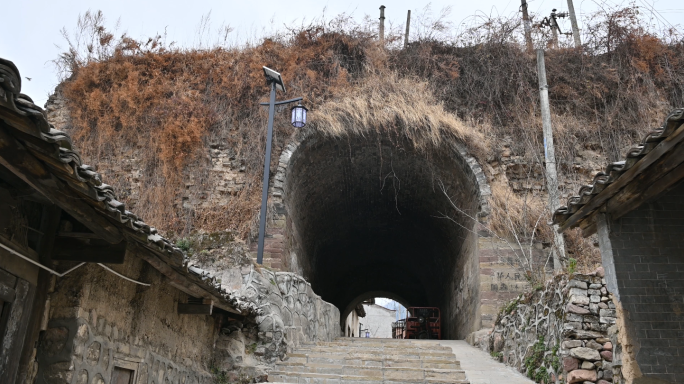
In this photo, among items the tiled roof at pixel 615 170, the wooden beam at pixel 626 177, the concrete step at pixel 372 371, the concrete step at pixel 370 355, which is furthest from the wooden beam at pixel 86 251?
the concrete step at pixel 370 355

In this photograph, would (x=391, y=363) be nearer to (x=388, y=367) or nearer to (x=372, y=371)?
(x=388, y=367)

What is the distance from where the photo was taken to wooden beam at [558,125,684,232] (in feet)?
11.7

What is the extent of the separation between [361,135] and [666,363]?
29.1 feet

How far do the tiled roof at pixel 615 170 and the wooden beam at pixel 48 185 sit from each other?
3.74 m

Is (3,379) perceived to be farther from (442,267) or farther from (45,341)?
(442,267)

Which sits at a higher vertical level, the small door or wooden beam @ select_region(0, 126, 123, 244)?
wooden beam @ select_region(0, 126, 123, 244)

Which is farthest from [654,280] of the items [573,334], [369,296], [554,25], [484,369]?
[369,296]

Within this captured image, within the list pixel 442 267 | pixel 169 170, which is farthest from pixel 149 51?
pixel 442 267

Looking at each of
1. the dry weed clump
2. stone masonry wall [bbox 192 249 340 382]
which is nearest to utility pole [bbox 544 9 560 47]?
the dry weed clump

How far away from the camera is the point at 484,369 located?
806 centimetres

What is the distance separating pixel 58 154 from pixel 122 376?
295 cm

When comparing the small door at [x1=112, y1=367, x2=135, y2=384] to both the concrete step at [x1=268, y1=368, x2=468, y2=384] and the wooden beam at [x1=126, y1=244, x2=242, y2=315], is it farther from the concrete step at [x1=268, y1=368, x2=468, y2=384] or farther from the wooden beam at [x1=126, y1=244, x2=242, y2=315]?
the concrete step at [x1=268, y1=368, x2=468, y2=384]

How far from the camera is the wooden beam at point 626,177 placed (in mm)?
3561

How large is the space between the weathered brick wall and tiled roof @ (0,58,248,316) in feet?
13.3
